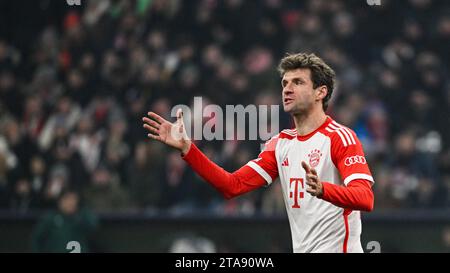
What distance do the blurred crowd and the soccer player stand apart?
541 cm

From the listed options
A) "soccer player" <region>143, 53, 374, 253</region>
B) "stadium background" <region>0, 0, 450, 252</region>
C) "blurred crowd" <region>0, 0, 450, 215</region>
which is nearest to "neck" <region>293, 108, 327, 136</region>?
"soccer player" <region>143, 53, 374, 253</region>

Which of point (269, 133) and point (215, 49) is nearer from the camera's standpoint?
point (269, 133)

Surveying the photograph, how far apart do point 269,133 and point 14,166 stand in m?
3.23

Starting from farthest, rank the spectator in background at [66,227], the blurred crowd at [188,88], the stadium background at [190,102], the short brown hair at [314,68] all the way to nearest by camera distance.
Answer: the blurred crowd at [188,88], the stadium background at [190,102], the spectator in background at [66,227], the short brown hair at [314,68]

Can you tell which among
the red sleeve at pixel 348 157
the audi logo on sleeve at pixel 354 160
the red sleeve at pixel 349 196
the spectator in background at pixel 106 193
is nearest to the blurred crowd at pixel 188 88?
the spectator in background at pixel 106 193

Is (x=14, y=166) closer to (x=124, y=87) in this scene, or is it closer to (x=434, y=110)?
(x=124, y=87)

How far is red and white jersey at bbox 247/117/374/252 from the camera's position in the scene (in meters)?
6.14

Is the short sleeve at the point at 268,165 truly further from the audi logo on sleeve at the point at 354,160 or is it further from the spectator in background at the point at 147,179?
the spectator in background at the point at 147,179

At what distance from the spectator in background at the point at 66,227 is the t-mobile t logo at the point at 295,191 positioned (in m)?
5.40

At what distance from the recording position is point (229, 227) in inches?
464

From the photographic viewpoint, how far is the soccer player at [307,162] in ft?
20.2
